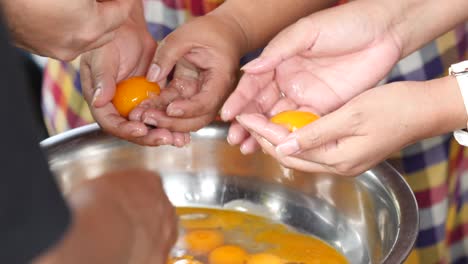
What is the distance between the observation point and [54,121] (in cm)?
206

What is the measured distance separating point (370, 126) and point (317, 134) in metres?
0.10

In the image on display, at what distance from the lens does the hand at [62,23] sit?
4.15 ft

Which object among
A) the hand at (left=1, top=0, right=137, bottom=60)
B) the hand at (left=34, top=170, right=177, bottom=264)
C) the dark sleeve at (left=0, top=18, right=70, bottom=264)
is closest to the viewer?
the dark sleeve at (left=0, top=18, right=70, bottom=264)

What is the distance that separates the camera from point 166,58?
155 cm

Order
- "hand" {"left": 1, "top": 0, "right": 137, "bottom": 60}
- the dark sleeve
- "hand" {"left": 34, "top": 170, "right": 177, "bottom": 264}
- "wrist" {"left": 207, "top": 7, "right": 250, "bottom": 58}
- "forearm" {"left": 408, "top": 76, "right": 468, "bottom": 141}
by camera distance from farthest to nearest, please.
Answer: "wrist" {"left": 207, "top": 7, "right": 250, "bottom": 58}
"forearm" {"left": 408, "top": 76, "right": 468, "bottom": 141}
"hand" {"left": 1, "top": 0, "right": 137, "bottom": 60}
"hand" {"left": 34, "top": 170, "right": 177, "bottom": 264}
the dark sleeve

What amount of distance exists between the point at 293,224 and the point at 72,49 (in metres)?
0.48

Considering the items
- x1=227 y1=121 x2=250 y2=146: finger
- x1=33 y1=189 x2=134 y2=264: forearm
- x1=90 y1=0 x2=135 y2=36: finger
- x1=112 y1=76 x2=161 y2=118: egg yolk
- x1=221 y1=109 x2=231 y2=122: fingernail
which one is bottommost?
x1=227 y1=121 x2=250 y2=146: finger

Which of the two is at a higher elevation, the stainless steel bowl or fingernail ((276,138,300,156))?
fingernail ((276,138,300,156))

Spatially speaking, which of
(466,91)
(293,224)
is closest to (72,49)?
(293,224)

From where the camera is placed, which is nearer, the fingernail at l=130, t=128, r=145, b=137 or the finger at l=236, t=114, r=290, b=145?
the finger at l=236, t=114, r=290, b=145

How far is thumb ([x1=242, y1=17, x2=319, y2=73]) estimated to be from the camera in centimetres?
147

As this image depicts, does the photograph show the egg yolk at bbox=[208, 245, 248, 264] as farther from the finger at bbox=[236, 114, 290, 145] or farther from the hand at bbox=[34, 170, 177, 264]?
the hand at bbox=[34, 170, 177, 264]

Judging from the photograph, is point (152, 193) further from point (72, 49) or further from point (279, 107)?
point (279, 107)

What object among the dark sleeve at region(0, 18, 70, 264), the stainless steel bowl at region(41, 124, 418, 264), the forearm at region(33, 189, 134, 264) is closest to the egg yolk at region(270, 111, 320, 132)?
the stainless steel bowl at region(41, 124, 418, 264)
